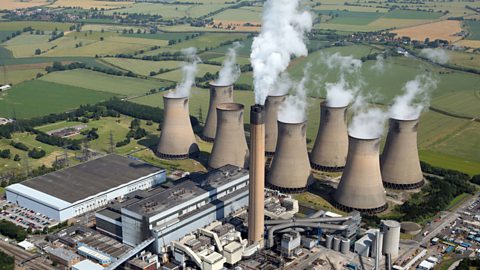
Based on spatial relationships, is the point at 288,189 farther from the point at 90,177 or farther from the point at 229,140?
the point at 90,177

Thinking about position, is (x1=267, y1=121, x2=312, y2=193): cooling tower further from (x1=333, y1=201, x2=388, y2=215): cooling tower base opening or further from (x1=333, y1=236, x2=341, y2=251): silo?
(x1=333, y1=236, x2=341, y2=251): silo

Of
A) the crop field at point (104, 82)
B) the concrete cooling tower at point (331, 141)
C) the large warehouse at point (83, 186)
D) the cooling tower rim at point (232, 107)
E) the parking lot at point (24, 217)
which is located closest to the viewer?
the parking lot at point (24, 217)

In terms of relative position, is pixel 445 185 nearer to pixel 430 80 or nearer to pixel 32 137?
pixel 430 80

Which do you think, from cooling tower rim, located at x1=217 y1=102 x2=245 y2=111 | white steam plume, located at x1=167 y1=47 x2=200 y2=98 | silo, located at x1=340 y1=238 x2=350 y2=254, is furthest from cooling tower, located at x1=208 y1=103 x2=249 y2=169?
white steam plume, located at x1=167 y1=47 x2=200 y2=98

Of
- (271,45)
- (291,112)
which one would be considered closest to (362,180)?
(291,112)

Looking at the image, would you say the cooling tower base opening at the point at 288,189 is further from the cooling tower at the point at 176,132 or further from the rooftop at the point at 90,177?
the cooling tower at the point at 176,132

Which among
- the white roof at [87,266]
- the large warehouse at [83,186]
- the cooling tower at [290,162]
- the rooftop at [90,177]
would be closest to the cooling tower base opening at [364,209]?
the cooling tower at [290,162]

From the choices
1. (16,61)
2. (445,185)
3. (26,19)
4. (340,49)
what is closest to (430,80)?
(340,49)
